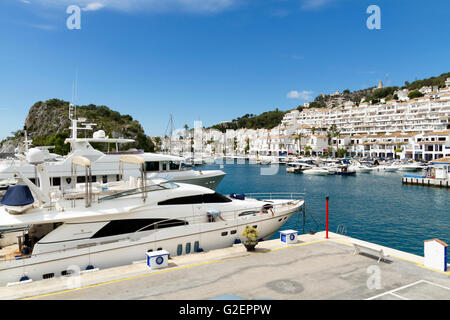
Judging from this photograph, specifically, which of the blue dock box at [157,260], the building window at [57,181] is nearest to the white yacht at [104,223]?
the blue dock box at [157,260]

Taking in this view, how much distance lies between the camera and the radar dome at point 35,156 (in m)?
11.2

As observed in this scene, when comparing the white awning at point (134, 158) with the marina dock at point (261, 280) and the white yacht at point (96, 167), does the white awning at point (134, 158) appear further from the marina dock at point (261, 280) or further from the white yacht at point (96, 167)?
the white yacht at point (96, 167)

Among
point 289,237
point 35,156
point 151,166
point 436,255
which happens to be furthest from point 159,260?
point 151,166

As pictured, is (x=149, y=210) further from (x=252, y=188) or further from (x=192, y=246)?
(x=252, y=188)

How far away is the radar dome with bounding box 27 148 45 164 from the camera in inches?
440

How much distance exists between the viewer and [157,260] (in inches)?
404

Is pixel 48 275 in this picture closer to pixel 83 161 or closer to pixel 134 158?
pixel 83 161

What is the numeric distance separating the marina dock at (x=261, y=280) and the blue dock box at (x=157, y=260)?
7.4 inches

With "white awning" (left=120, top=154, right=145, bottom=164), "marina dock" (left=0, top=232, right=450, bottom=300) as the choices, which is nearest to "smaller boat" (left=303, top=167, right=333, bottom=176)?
"marina dock" (left=0, top=232, right=450, bottom=300)

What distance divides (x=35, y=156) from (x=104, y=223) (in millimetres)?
3639

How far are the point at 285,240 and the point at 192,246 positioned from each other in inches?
158

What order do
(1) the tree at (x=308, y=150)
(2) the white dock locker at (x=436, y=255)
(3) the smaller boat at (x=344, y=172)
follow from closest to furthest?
1. (2) the white dock locker at (x=436, y=255)
2. (3) the smaller boat at (x=344, y=172)
3. (1) the tree at (x=308, y=150)

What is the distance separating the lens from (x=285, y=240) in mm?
12828

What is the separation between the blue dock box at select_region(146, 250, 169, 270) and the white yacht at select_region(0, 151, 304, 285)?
1.66m
